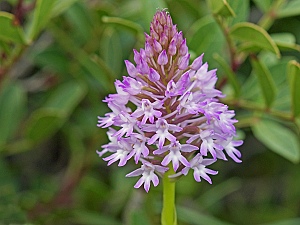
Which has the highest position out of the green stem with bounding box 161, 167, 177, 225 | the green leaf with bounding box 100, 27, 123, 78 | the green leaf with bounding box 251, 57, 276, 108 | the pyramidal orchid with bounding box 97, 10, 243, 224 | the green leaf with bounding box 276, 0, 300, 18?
the green leaf with bounding box 276, 0, 300, 18

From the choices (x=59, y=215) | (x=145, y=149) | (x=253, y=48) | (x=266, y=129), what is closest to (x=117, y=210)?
(x=59, y=215)

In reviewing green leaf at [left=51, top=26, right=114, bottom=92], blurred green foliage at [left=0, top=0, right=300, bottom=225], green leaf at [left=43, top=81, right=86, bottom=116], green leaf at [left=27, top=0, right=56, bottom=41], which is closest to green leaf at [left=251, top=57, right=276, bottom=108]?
blurred green foliage at [left=0, top=0, right=300, bottom=225]

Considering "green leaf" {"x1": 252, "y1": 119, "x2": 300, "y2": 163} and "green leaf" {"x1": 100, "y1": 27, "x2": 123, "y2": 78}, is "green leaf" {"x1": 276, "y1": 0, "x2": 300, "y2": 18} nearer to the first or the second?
"green leaf" {"x1": 252, "y1": 119, "x2": 300, "y2": 163}

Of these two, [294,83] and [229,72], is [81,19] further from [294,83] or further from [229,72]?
[294,83]

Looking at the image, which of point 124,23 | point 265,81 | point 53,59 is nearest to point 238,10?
point 265,81

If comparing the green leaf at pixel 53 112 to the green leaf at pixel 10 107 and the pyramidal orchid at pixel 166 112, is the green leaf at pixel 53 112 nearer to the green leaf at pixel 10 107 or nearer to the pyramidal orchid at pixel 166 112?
the green leaf at pixel 10 107

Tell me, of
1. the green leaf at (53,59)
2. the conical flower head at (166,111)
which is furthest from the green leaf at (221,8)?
the green leaf at (53,59)
